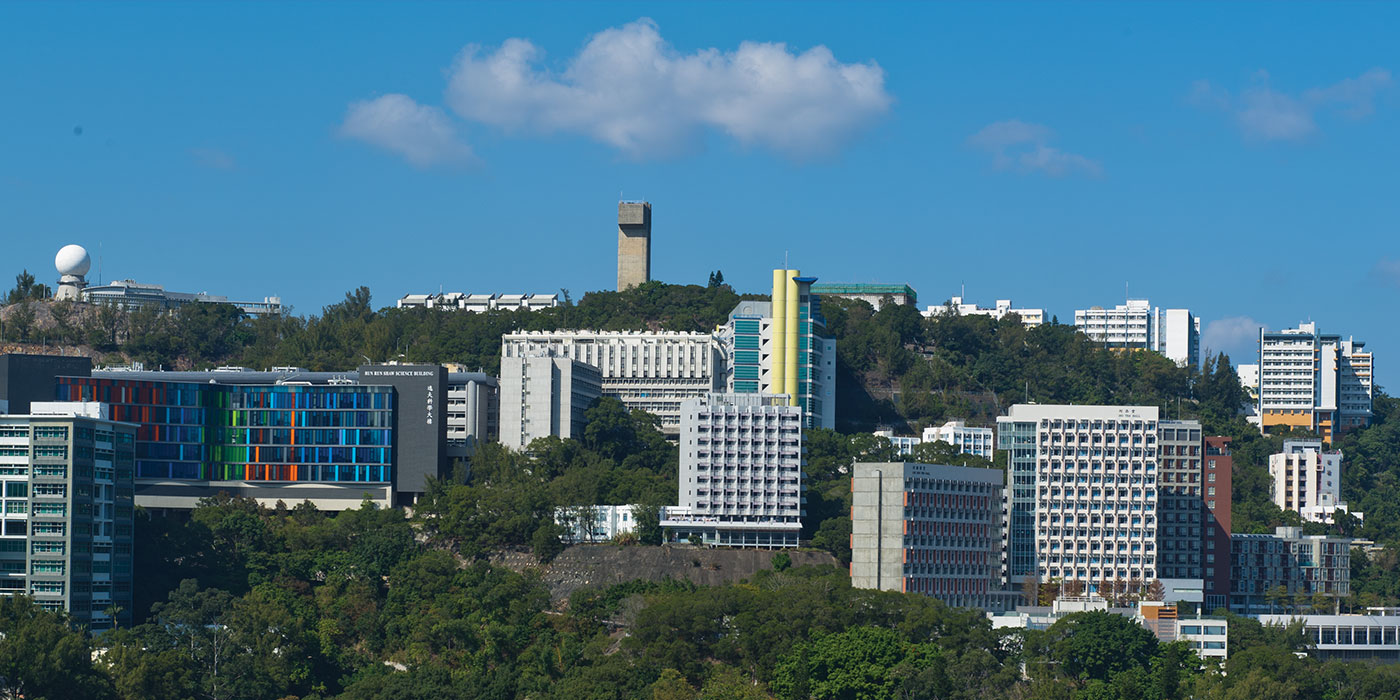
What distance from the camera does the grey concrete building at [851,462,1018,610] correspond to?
122438 mm

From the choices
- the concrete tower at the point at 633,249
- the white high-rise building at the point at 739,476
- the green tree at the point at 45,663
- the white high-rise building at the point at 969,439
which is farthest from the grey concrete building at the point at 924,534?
the concrete tower at the point at 633,249

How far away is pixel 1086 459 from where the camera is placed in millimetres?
132750

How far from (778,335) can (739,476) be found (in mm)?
23909

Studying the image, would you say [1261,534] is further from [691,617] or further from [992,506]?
[691,617]

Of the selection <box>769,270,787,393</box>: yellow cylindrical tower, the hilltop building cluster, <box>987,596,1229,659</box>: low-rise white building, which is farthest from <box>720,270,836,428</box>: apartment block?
<box>987,596,1229,659</box>: low-rise white building

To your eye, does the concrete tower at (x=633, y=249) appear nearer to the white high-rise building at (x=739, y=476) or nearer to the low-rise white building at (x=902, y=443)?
the low-rise white building at (x=902, y=443)

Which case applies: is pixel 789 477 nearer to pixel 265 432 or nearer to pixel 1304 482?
pixel 265 432

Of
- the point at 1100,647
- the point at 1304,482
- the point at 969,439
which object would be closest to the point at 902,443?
the point at 969,439

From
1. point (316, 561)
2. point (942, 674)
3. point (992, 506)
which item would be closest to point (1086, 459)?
point (992, 506)

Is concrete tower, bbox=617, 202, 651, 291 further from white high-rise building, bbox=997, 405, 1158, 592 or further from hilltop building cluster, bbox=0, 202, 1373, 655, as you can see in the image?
white high-rise building, bbox=997, 405, 1158, 592

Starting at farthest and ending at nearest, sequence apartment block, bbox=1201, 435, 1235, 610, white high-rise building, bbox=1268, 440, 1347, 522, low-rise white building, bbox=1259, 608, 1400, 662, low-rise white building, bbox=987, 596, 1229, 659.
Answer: white high-rise building, bbox=1268, 440, 1347, 522
apartment block, bbox=1201, 435, 1235, 610
low-rise white building, bbox=1259, 608, 1400, 662
low-rise white building, bbox=987, 596, 1229, 659

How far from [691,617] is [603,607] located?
31.8ft

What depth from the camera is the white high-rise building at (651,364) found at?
164875 mm

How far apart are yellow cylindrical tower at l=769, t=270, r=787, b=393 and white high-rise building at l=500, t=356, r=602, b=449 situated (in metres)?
15.6
